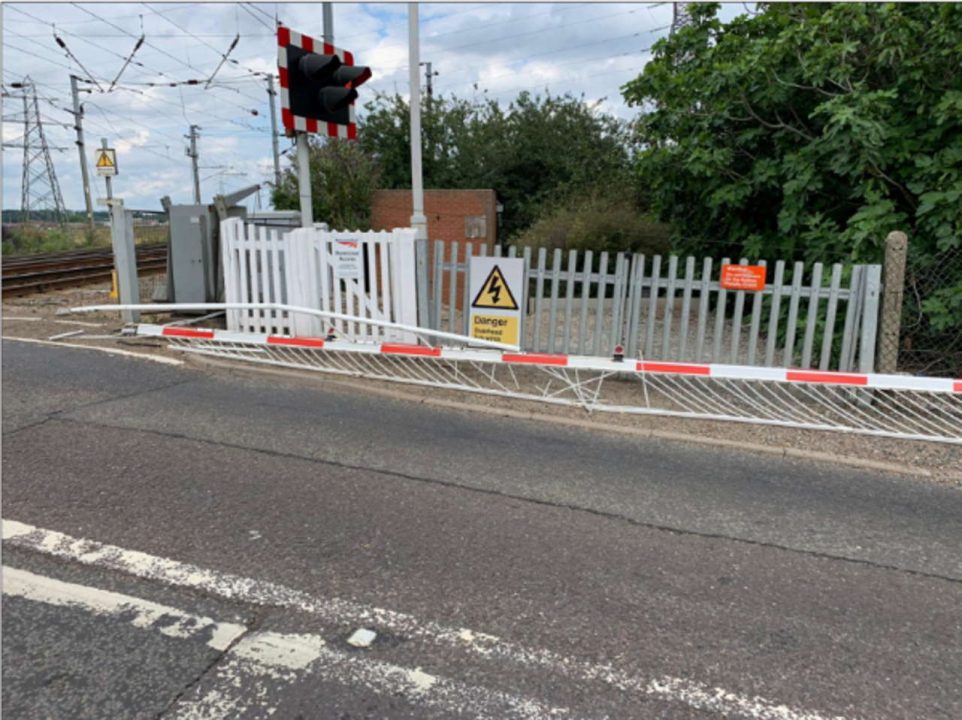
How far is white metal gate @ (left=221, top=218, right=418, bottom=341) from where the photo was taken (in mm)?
7746

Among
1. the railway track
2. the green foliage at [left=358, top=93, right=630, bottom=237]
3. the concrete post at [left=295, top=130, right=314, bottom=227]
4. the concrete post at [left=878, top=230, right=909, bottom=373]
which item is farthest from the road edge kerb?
the green foliage at [left=358, top=93, right=630, bottom=237]

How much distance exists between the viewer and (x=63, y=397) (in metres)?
6.04

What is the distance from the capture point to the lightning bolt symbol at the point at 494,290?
24.2 ft

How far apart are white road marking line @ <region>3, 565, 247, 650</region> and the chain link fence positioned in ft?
24.2

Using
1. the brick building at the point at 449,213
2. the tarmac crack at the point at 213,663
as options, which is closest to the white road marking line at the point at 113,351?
the tarmac crack at the point at 213,663

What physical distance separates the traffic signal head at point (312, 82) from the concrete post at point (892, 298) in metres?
5.85

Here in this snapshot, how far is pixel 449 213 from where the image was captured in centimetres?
1575

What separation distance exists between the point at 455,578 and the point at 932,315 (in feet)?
21.0

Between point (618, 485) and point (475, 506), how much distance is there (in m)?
1.09

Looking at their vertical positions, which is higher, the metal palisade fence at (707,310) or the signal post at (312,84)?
the signal post at (312,84)

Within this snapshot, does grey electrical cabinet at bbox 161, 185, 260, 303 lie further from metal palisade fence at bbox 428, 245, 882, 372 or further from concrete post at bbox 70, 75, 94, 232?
concrete post at bbox 70, 75, 94, 232

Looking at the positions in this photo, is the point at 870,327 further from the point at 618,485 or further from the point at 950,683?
the point at 950,683

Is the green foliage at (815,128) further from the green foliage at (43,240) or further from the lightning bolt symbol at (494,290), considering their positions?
the green foliage at (43,240)

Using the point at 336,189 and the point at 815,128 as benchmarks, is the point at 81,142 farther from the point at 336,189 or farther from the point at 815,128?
the point at 815,128
